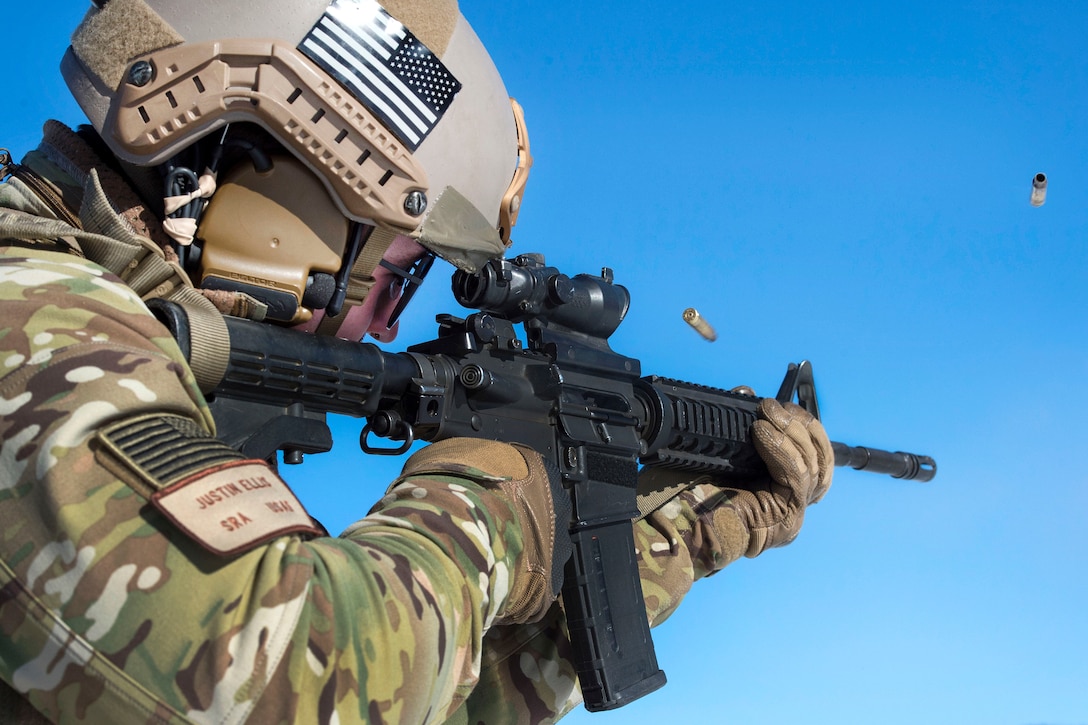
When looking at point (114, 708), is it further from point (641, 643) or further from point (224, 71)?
point (641, 643)

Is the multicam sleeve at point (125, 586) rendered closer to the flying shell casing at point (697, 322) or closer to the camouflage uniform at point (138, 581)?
the camouflage uniform at point (138, 581)

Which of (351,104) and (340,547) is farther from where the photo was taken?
(351,104)

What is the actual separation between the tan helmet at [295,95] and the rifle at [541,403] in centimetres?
29

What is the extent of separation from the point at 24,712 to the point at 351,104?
163 centimetres

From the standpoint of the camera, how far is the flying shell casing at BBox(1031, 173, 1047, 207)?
19.2 feet

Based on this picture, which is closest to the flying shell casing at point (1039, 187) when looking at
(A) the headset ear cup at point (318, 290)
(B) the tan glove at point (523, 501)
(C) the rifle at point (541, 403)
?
(C) the rifle at point (541, 403)

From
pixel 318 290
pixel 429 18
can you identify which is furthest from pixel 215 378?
pixel 429 18

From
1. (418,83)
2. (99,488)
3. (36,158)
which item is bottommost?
(99,488)

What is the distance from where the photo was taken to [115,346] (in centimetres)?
191

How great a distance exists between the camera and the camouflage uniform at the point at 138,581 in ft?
5.72

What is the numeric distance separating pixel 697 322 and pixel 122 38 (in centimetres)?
332

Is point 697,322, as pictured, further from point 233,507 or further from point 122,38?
point 233,507

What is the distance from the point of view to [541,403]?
3.60 meters

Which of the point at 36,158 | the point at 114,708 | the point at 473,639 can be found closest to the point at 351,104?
the point at 36,158
